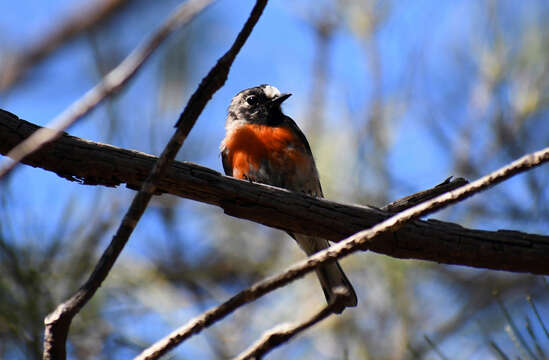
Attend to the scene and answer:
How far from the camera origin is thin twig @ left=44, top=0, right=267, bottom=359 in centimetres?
138

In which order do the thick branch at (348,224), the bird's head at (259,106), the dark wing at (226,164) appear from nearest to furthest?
1. the thick branch at (348,224)
2. the dark wing at (226,164)
3. the bird's head at (259,106)

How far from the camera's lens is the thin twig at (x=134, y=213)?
1377 mm

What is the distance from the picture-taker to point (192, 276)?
13.8 ft

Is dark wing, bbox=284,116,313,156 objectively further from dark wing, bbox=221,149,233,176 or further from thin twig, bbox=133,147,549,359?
thin twig, bbox=133,147,549,359

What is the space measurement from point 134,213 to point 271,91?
3.18m

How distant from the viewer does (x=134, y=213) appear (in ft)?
4.76

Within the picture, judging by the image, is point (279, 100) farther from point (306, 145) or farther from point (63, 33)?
point (63, 33)

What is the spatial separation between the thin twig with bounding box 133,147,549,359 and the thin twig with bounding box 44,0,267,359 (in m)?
0.18

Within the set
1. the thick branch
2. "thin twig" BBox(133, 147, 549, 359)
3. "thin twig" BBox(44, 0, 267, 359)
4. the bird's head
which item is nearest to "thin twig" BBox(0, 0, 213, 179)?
"thin twig" BBox(44, 0, 267, 359)

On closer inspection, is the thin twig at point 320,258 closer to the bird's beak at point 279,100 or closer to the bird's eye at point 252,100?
the bird's beak at point 279,100

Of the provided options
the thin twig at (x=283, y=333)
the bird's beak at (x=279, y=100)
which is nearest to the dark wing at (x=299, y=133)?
the bird's beak at (x=279, y=100)

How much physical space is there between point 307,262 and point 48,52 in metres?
3.31

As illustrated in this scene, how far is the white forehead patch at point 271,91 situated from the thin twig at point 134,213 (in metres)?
2.91

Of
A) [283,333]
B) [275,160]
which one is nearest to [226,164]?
[275,160]
